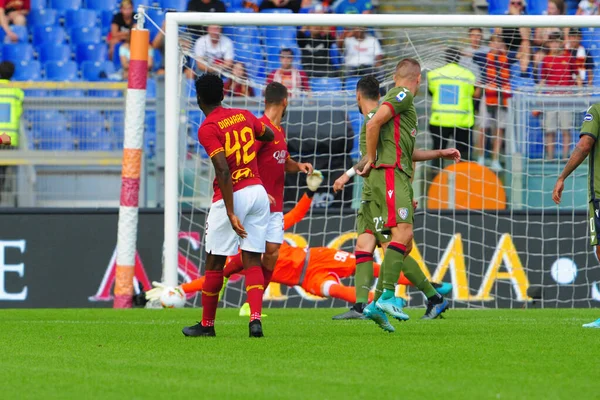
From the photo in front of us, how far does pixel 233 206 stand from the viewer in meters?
7.12

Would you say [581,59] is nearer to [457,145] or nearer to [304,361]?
[457,145]

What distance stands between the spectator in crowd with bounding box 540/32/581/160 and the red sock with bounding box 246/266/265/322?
6.63 metres

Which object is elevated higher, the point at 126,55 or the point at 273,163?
the point at 126,55

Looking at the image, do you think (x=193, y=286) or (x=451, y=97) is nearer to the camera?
(x=193, y=286)

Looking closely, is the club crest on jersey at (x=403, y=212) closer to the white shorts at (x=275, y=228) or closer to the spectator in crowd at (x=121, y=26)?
the white shorts at (x=275, y=228)

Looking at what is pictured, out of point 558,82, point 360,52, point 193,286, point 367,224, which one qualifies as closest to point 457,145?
point 558,82

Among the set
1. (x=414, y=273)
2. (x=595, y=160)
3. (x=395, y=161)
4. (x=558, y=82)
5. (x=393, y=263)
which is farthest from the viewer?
(x=558, y=82)

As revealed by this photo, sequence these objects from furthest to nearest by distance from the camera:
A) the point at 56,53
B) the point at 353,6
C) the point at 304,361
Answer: the point at 353,6, the point at 56,53, the point at 304,361

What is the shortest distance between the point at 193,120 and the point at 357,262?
15.3ft

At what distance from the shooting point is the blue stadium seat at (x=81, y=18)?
1712 centimetres

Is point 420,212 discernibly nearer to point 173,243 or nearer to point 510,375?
point 173,243

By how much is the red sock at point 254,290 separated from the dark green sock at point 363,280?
80.0 inches

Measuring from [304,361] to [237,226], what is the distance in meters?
1.53

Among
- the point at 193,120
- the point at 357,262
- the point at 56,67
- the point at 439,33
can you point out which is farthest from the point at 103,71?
the point at 357,262
